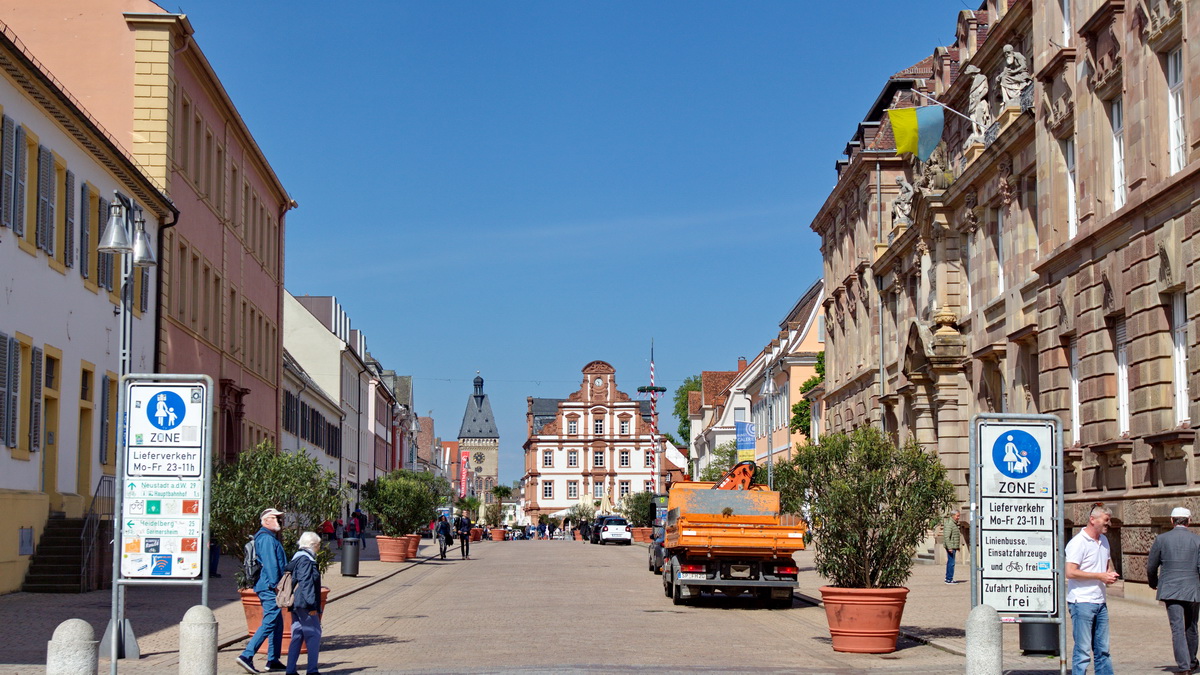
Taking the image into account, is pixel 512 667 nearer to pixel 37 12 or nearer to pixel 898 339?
pixel 37 12

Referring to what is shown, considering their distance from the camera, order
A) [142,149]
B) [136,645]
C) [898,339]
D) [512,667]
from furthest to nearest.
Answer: [898,339] < [142,149] < [136,645] < [512,667]

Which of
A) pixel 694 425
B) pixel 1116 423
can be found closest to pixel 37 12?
pixel 1116 423

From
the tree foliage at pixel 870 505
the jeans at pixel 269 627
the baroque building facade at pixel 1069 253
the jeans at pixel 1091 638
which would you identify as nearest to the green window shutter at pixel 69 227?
the jeans at pixel 269 627

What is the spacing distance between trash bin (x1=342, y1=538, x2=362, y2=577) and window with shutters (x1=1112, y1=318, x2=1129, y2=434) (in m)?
18.0

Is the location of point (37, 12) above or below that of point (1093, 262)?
above

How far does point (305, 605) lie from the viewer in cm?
1462

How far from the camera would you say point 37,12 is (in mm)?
34875

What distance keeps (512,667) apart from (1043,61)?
19275 mm

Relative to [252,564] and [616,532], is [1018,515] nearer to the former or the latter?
[252,564]

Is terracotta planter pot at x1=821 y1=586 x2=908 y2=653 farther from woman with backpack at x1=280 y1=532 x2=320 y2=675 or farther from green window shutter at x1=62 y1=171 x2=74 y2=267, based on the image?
green window shutter at x1=62 y1=171 x2=74 y2=267

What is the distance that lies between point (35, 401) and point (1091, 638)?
18706 mm

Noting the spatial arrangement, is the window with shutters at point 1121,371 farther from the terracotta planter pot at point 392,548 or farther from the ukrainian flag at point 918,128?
the terracotta planter pot at point 392,548

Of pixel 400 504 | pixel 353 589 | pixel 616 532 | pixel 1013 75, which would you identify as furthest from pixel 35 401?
pixel 616 532

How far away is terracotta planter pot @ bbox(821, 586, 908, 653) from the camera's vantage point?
17109mm
